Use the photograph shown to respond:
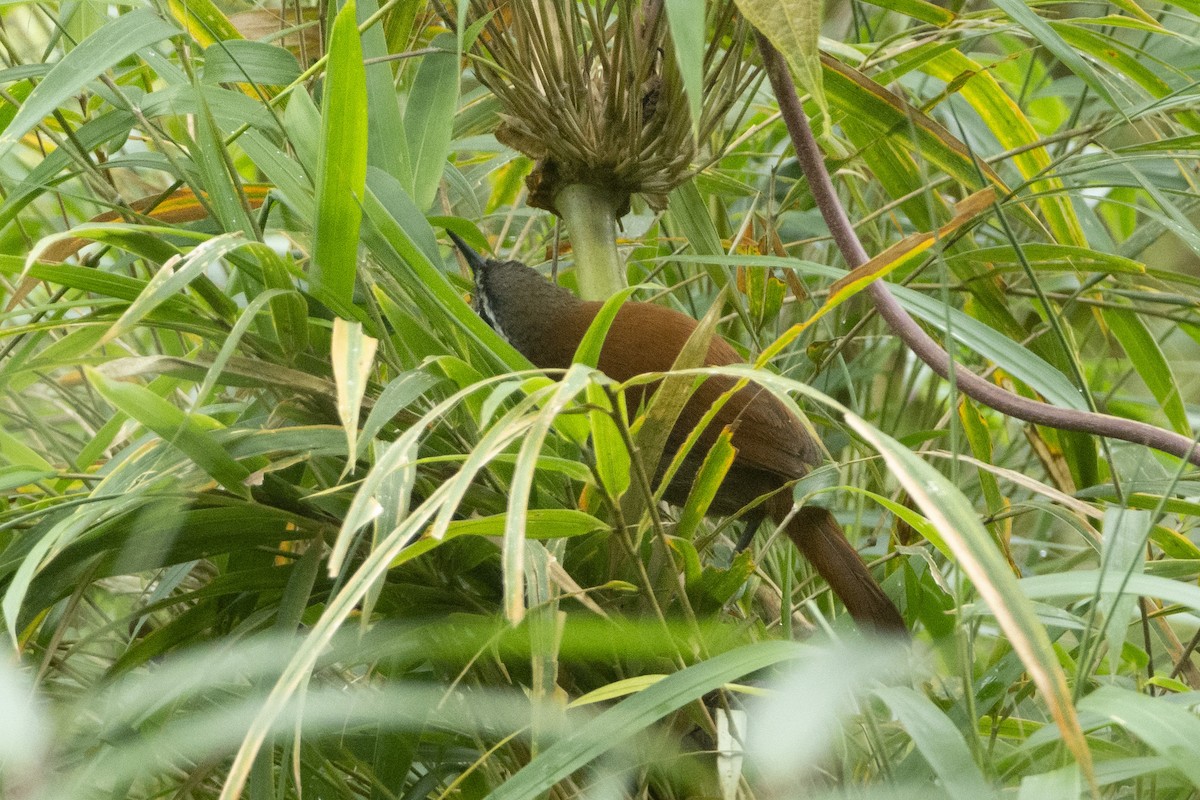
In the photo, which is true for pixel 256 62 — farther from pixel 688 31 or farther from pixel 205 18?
pixel 688 31

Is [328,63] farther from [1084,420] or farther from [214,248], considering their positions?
[1084,420]

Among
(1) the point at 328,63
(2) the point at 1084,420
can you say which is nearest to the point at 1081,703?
(2) the point at 1084,420

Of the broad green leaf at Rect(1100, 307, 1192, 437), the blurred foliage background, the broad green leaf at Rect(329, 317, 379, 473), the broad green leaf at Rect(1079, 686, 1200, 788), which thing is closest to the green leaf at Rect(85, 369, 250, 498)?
the blurred foliage background

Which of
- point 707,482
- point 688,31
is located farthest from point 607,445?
point 688,31

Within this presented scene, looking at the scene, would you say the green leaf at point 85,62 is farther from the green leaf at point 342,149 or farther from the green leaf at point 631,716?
the green leaf at point 631,716

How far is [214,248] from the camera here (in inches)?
34.3

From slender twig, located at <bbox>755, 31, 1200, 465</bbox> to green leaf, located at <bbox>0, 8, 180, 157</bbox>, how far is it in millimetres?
548

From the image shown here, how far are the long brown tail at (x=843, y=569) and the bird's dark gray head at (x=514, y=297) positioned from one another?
561 millimetres

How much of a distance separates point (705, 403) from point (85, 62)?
0.89 m

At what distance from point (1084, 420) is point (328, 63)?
698 mm

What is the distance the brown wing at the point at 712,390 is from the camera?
4.84 feet

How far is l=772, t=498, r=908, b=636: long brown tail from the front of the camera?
1236mm

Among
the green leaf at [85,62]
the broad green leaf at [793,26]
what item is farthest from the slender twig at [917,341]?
the green leaf at [85,62]

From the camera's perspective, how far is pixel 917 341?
1.00 metres
